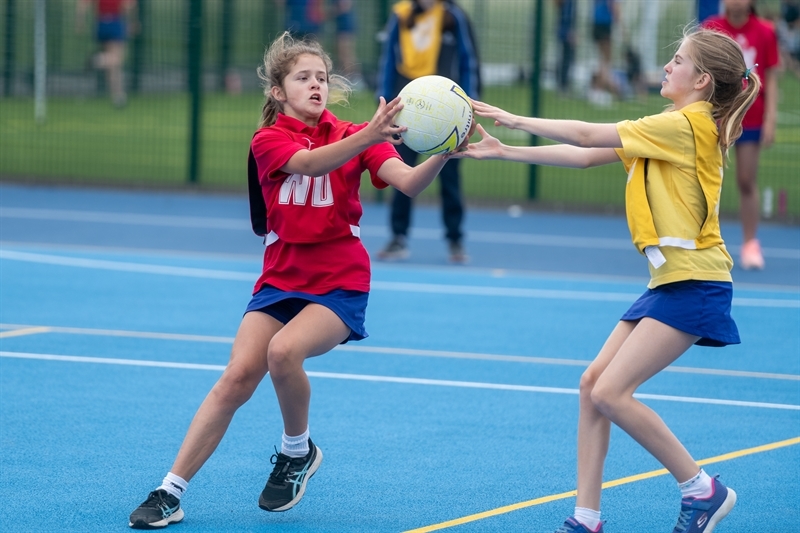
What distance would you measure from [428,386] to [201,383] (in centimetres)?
124

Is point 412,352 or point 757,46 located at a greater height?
point 757,46

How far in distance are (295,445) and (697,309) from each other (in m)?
1.59

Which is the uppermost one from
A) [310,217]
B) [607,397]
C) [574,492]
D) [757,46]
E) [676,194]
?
[757,46]

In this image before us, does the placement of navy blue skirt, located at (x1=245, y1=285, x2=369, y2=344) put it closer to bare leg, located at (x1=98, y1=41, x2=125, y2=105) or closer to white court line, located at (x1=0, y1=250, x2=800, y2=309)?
white court line, located at (x1=0, y1=250, x2=800, y2=309)

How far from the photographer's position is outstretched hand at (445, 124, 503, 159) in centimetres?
428

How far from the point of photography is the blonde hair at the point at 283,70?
4570mm

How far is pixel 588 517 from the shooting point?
4.16 metres

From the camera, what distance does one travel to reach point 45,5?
57.1 feet

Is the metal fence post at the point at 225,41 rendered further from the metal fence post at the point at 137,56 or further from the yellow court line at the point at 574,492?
the yellow court line at the point at 574,492

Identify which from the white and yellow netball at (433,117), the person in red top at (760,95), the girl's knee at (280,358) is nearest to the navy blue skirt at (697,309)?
the white and yellow netball at (433,117)

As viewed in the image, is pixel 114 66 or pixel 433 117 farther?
pixel 114 66

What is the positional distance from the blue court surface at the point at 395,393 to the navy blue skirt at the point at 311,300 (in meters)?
0.74

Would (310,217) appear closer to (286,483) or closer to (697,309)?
(286,483)

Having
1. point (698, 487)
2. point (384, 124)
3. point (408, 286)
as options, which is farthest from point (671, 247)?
point (408, 286)
